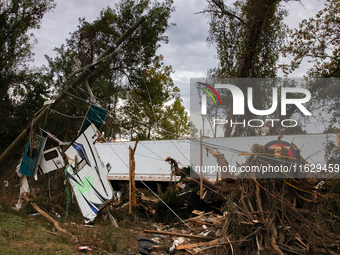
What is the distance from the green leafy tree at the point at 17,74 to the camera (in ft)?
75.1

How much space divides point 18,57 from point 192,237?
2303 cm

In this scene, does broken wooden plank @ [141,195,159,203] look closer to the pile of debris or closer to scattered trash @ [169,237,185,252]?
the pile of debris

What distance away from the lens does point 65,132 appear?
25375 millimetres

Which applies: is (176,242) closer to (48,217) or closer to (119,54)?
(48,217)

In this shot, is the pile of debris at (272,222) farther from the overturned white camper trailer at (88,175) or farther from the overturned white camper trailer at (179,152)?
the overturned white camper trailer at (179,152)

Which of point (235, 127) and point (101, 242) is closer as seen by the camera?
point (101, 242)

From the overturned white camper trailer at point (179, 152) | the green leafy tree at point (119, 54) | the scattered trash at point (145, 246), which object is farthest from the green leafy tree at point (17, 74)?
the scattered trash at point (145, 246)

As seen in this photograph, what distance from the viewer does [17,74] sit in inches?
992

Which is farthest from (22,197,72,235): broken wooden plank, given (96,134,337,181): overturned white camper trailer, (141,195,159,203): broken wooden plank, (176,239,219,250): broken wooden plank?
(96,134,337,181): overturned white camper trailer

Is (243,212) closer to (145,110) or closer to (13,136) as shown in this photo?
(13,136)

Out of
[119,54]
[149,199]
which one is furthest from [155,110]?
[149,199]

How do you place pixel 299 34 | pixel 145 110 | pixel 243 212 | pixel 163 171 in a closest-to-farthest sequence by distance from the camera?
pixel 243 212 < pixel 163 171 < pixel 299 34 < pixel 145 110

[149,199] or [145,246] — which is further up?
[149,199]

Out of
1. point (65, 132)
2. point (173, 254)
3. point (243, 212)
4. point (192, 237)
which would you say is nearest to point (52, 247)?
point (173, 254)
